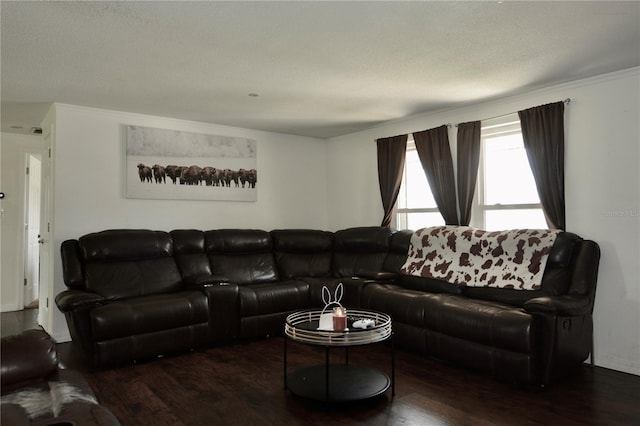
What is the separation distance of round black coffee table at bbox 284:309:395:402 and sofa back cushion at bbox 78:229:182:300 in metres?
1.74

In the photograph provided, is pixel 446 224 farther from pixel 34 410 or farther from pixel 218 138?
pixel 34 410

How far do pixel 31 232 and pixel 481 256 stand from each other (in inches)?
230

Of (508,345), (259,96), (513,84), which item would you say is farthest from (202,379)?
(513,84)

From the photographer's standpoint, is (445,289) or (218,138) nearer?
(445,289)

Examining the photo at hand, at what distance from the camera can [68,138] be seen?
4.13 meters

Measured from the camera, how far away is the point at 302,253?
5.03 m

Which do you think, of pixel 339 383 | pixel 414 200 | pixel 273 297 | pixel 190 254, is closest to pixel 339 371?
pixel 339 383

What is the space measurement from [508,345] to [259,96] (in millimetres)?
2901

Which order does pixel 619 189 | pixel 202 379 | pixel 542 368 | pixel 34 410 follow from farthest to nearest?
pixel 619 189 → pixel 202 379 → pixel 542 368 → pixel 34 410

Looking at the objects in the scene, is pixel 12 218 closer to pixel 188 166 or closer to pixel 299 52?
pixel 188 166

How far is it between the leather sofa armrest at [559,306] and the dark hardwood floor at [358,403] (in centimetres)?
52

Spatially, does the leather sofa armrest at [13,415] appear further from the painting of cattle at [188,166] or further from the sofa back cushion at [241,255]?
the painting of cattle at [188,166]

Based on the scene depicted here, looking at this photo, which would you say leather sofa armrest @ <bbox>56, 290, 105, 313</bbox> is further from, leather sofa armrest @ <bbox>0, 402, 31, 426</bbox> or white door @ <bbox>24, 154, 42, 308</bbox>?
white door @ <bbox>24, 154, 42, 308</bbox>

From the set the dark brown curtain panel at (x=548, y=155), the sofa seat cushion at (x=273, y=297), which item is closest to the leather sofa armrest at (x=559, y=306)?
the dark brown curtain panel at (x=548, y=155)
